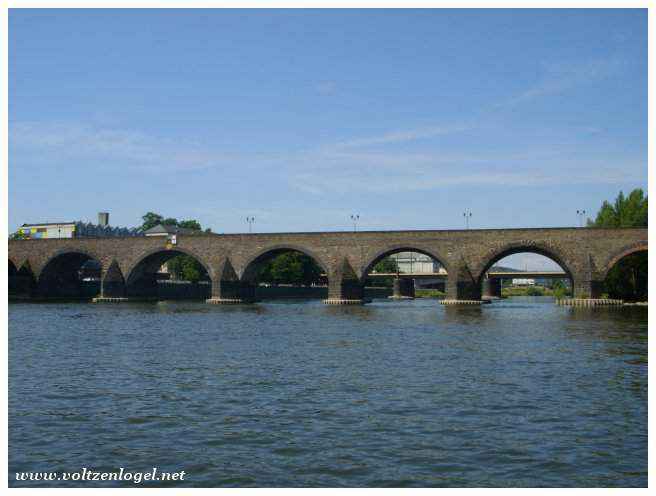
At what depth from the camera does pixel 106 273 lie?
86750 mm

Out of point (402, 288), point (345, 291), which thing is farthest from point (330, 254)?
point (402, 288)

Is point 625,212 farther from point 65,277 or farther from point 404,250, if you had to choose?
point 65,277

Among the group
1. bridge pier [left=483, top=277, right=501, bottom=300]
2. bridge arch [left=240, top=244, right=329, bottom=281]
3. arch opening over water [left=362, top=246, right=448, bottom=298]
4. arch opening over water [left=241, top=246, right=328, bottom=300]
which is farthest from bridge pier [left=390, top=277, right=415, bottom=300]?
bridge arch [left=240, top=244, right=329, bottom=281]

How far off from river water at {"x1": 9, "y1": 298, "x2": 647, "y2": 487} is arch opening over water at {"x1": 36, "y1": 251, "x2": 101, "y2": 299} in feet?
201

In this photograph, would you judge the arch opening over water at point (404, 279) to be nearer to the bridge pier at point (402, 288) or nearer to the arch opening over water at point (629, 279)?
the bridge pier at point (402, 288)

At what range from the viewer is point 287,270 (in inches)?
4843

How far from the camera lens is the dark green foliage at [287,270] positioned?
401 ft

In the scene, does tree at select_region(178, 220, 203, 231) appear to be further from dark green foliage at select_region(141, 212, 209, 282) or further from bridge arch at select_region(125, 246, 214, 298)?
bridge arch at select_region(125, 246, 214, 298)

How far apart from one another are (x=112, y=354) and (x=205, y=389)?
9.42 meters

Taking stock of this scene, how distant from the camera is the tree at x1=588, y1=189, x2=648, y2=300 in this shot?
7300cm

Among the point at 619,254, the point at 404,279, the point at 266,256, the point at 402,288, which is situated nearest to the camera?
the point at 619,254

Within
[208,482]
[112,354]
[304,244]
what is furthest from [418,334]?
[304,244]

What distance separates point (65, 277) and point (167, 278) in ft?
97.9
